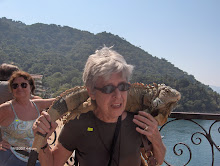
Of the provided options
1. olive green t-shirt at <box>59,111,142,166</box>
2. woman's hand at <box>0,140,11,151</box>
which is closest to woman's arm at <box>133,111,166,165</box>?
olive green t-shirt at <box>59,111,142,166</box>

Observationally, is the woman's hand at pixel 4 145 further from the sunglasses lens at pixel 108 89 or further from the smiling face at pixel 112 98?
the sunglasses lens at pixel 108 89

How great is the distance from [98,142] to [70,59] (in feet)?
332

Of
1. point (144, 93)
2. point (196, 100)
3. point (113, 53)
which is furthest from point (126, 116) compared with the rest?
point (196, 100)

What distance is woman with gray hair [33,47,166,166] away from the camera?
156 cm

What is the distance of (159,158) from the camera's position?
1702mm

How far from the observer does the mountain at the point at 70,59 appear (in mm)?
47625

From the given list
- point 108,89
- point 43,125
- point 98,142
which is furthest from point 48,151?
point 108,89

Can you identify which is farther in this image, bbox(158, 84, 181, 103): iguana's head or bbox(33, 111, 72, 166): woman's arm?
bbox(158, 84, 181, 103): iguana's head

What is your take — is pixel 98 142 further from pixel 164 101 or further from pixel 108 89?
pixel 164 101

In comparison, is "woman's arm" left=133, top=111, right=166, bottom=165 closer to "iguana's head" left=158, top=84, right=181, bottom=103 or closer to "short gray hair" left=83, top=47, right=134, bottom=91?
"iguana's head" left=158, top=84, right=181, bottom=103

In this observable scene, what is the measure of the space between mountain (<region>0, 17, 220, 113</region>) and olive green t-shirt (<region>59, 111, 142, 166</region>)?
40.8 meters

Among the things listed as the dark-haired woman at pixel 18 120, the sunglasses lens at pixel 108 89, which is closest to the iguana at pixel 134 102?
the sunglasses lens at pixel 108 89

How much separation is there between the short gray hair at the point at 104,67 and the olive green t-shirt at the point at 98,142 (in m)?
0.32

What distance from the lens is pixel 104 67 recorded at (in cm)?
153
